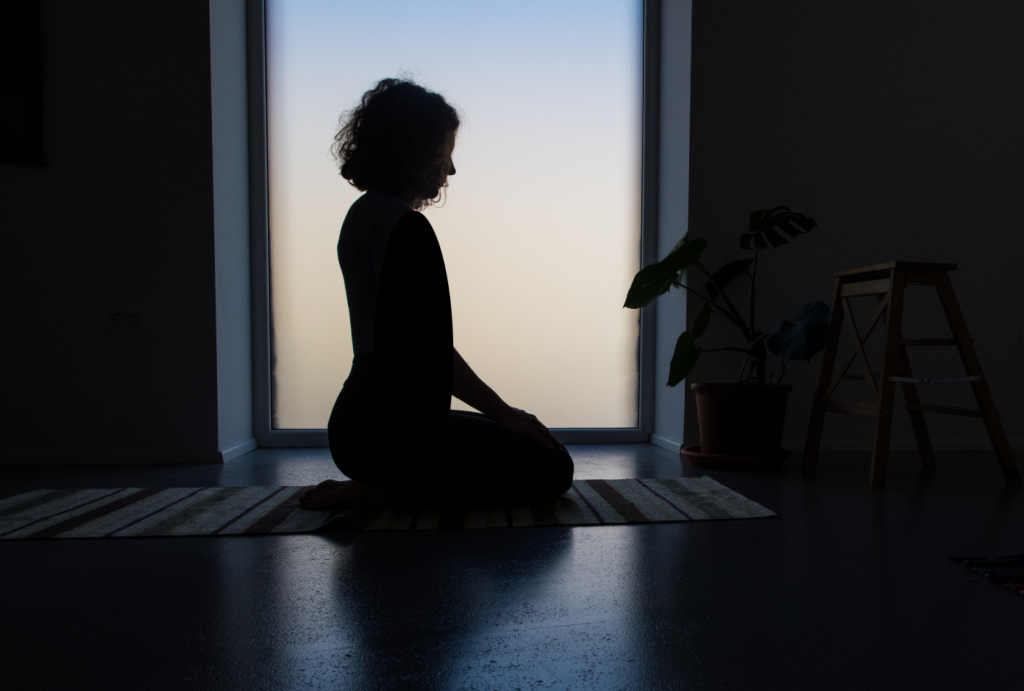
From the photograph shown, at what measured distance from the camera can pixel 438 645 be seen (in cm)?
94

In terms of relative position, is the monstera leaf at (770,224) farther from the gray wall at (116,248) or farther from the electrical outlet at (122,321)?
the electrical outlet at (122,321)

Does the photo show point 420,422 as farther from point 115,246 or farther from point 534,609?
point 115,246

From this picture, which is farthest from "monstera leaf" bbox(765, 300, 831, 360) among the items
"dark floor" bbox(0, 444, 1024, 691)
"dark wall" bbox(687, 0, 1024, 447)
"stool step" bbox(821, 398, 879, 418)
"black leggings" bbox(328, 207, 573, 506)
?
"black leggings" bbox(328, 207, 573, 506)

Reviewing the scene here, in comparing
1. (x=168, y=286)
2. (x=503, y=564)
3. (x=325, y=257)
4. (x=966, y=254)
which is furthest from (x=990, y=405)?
(x=168, y=286)

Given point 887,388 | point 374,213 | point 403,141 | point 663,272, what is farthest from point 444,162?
point 887,388

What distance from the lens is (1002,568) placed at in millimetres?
1252

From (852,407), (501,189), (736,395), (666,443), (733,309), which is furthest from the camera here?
(501,189)

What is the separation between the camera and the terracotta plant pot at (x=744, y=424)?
2469 millimetres

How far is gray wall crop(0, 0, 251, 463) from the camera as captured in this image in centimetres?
261

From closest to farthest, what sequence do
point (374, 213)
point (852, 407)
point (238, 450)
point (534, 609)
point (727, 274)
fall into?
point (534, 609), point (374, 213), point (852, 407), point (727, 274), point (238, 450)

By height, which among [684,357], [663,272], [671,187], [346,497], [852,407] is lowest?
[346,497]

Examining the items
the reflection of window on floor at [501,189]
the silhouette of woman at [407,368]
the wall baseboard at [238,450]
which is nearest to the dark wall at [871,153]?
the reflection of window on floor at [501,189]

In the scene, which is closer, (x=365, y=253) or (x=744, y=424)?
(x=365, y=253)

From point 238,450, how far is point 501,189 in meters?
1.64
